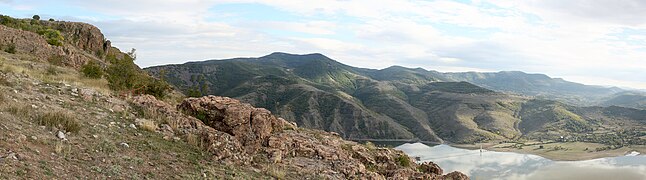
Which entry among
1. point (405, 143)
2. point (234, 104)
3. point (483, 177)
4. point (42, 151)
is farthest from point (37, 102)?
point (405, 143)

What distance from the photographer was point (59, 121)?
10.2 meters

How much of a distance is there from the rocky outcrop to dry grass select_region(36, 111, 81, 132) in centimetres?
281

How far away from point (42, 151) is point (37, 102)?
399cm

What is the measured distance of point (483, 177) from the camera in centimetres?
10081

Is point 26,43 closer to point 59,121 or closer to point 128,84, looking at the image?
point 128,84

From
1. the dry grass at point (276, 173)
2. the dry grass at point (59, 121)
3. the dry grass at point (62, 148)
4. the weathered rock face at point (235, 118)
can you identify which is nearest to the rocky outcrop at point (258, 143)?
the weathered rock face at point (235, 118)

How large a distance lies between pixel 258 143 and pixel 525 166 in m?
123

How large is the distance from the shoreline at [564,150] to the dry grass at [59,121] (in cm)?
14531

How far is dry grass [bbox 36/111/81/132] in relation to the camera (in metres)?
10.1

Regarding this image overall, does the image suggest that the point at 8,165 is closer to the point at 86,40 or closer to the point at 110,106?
the point at 110,106

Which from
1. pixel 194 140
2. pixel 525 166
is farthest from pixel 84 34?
pixel 525 166

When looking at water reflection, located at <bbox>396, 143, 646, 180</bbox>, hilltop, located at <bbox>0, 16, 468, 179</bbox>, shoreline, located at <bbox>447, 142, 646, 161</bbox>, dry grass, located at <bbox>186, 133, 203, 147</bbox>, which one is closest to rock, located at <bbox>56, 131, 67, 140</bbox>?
hilltop, located at <bbox>0, 16, 468, 179</bbox>

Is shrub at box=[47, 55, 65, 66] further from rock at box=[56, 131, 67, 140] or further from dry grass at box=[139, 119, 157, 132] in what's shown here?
rock at box=[56, 131, 67, 140]

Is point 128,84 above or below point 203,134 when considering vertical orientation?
above
